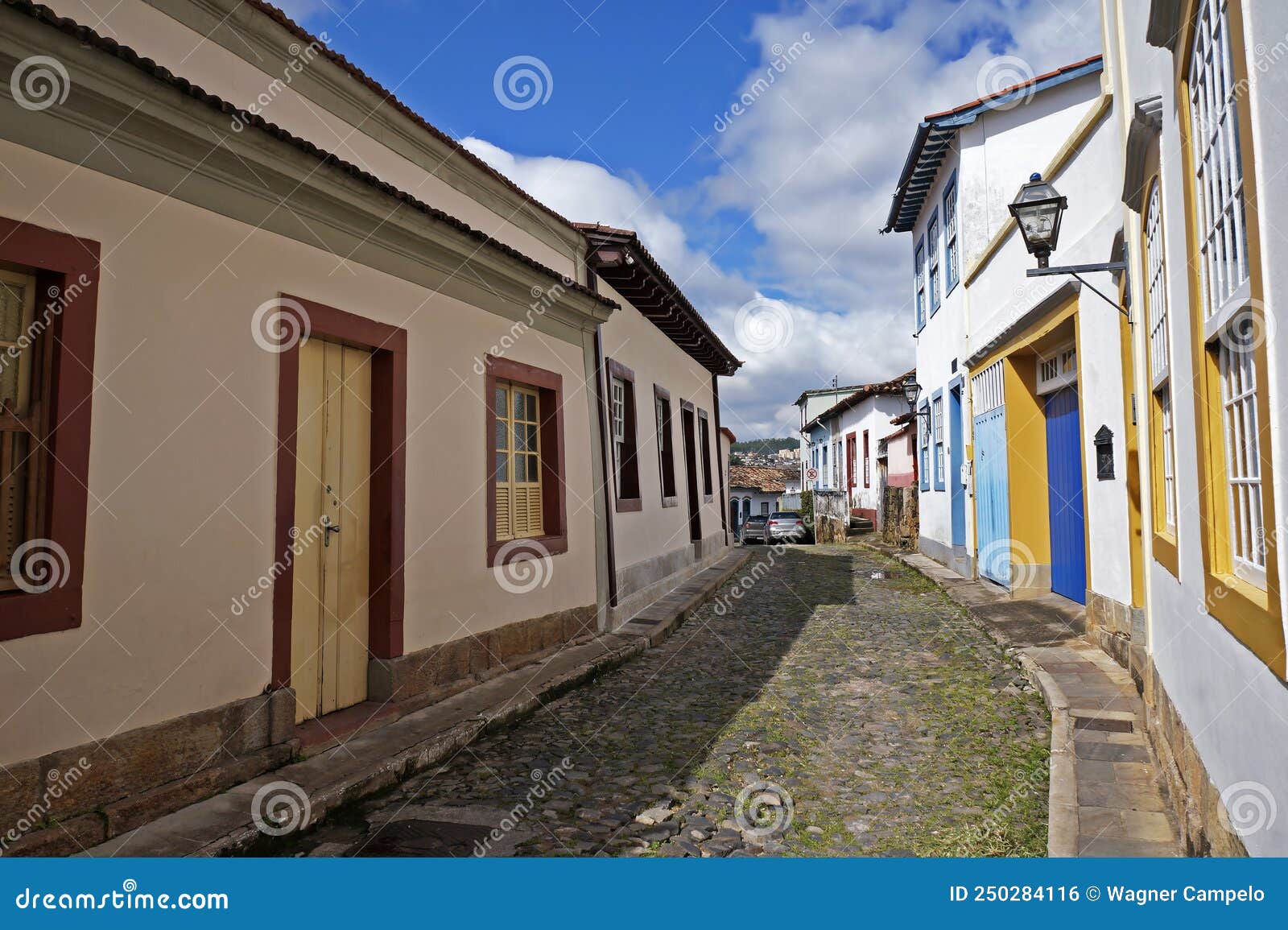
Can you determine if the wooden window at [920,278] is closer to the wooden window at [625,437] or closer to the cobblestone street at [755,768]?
the wooden window at [625,437]

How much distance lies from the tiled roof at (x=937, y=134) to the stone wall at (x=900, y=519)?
6.22m

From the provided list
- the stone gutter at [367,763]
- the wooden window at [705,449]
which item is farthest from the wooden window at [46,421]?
the wooden window at [705,449]

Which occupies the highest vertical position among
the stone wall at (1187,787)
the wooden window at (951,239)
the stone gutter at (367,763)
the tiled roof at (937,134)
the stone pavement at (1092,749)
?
the tiled roof at (937,134)

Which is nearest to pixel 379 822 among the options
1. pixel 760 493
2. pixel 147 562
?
pixel 147 562

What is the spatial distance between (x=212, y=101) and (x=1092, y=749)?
18.7ft

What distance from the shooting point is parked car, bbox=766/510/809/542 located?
26.0 m

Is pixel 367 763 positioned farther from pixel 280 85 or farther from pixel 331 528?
pixel 280 85

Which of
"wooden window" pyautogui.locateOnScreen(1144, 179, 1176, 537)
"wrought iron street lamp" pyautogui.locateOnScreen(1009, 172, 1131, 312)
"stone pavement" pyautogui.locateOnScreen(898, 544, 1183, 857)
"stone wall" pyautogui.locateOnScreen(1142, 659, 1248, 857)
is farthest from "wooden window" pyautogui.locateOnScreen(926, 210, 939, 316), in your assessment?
"stone wall" pyautogui.locateOnScreen(1142, 659, 1248, 857)

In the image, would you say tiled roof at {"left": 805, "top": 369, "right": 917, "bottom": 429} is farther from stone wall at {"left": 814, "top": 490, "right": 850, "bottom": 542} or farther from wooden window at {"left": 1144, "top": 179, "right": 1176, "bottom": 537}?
wooden window at {"left": 1144, "top": 179, "right": 1176, "bottom": 537}

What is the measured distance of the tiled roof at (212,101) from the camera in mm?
3219

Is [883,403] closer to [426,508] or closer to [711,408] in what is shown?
[711,408]

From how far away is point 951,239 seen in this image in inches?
503

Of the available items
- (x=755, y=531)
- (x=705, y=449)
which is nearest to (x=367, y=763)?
(x=705, y=449)

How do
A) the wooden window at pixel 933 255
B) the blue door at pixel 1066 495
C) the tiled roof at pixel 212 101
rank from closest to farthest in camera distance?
the tiled roof at pixel 212 101, the blue door at pixel 1066 495, the wooden window at pixel 933 255
